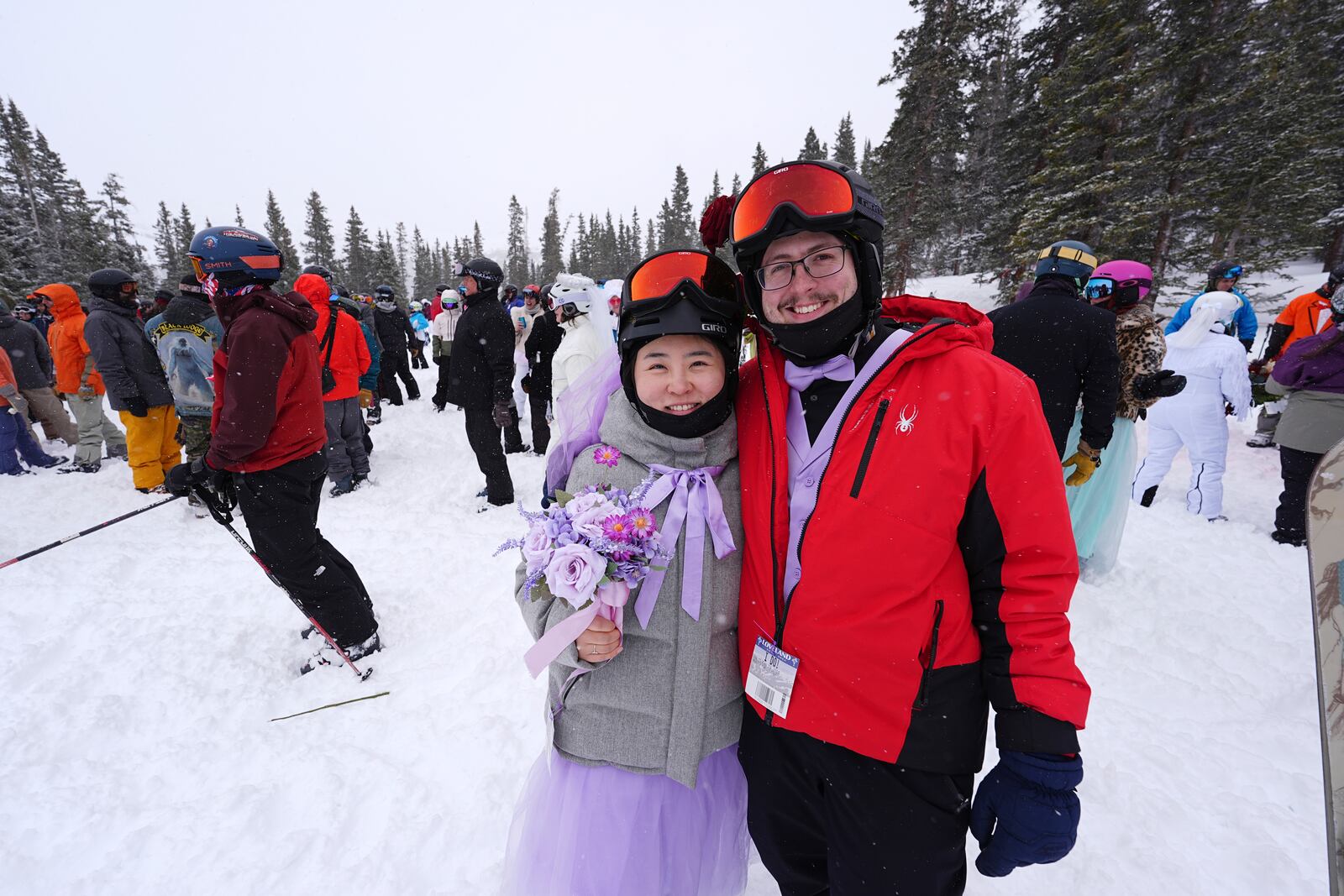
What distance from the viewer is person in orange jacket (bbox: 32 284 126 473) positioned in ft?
25.3

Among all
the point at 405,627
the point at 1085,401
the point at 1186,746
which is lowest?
the point at 405,627

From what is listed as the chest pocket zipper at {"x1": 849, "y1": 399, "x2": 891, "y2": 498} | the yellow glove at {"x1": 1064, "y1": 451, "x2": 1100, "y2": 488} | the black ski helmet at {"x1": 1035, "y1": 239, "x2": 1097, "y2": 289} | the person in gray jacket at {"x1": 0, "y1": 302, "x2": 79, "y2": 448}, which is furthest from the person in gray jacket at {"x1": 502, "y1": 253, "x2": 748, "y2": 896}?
the person in gray jacket at {"x1": 0, "y1": 302, "x2": 79, "y2": 448}

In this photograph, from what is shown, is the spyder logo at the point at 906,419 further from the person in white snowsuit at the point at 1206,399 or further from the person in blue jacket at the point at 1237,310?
the person in blue jacket at the point at 1237,310

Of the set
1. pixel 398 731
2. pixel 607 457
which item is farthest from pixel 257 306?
pixel 607 457

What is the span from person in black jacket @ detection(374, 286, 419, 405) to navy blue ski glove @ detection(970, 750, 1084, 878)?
12052mm

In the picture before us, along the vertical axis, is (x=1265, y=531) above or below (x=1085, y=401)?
below

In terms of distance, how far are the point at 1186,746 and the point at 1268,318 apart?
83.8ft

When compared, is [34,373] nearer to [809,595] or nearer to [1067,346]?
[809,595]

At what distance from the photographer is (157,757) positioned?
307cm

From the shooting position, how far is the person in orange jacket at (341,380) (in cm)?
659

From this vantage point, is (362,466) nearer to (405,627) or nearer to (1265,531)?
(405,627)

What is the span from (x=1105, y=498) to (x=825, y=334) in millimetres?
4579

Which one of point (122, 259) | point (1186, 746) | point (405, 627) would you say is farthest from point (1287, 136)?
point (122, 259)

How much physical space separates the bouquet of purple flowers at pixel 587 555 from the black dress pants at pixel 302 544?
286 centimetres
